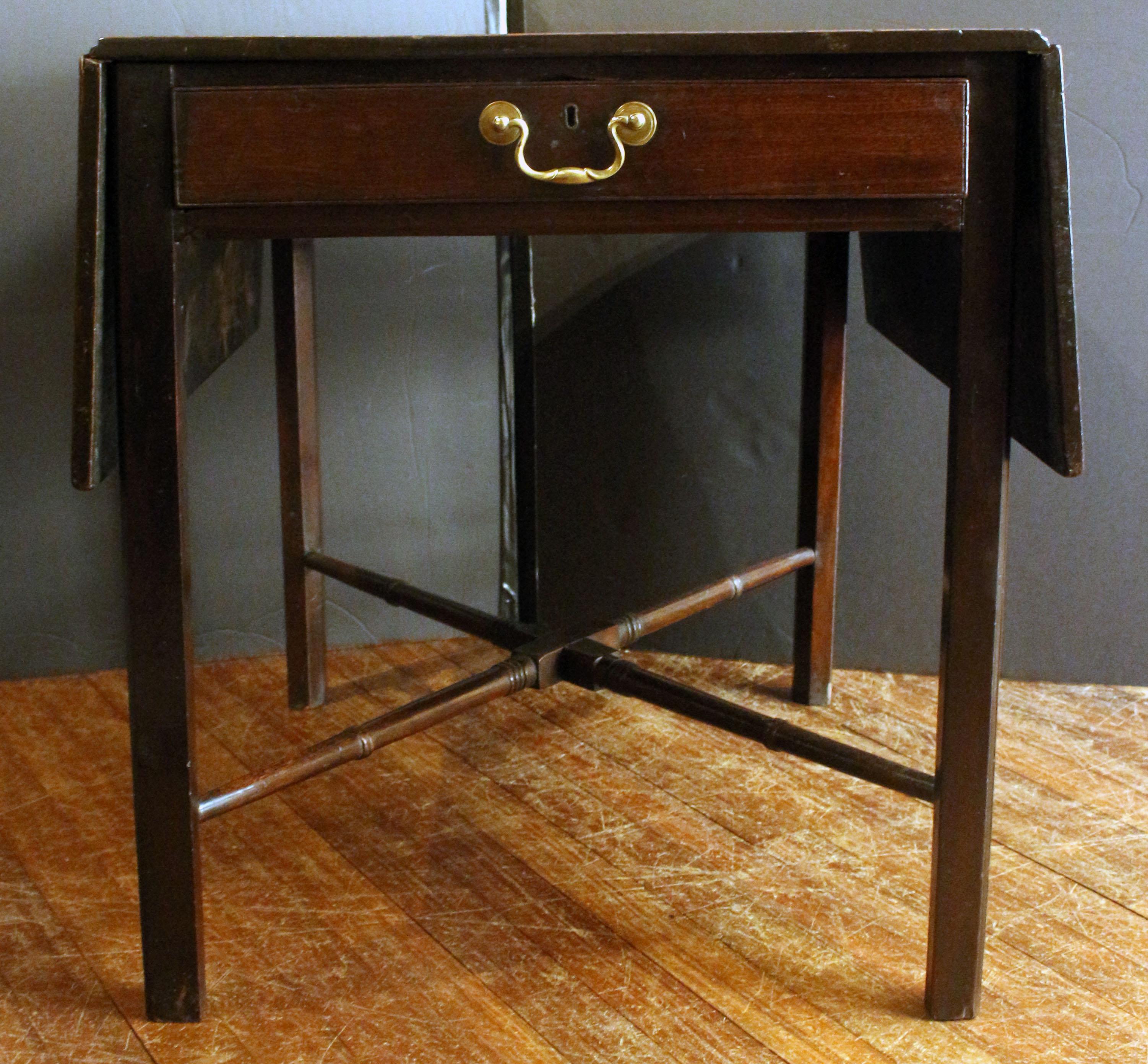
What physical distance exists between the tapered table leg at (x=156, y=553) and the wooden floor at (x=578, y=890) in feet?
0.28

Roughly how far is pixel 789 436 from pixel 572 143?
36.2 inches

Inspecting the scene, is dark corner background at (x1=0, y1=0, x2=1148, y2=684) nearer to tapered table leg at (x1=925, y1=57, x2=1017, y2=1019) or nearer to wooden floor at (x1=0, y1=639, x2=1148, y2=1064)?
wooden floor at (x1=0, y1=639, x2=1148, y2=1064)

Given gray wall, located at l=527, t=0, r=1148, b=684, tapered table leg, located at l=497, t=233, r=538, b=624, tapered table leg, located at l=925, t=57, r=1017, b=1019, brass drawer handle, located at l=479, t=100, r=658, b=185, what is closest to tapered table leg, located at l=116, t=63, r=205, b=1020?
brass drawer handle, located at l=479, t=100, r=658, b=185

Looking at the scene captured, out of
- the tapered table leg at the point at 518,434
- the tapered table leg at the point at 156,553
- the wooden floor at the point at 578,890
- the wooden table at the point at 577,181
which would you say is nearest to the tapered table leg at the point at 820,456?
the wooden floor at the point at 578,890

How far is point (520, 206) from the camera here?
992mm

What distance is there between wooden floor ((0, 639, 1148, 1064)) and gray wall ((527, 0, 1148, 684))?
125 millimetres

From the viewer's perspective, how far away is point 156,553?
1049mm

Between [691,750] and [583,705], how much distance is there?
196 mm

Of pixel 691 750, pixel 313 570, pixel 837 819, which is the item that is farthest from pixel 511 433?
pixel 837 819

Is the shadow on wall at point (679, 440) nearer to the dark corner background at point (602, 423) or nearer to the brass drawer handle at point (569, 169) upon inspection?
the dark corner background at point (602, 423)

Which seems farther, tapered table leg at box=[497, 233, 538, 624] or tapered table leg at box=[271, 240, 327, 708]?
tapered table leg at box=[497, 233, 538, 624]

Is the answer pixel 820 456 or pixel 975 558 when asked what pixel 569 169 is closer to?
pixel 975 558

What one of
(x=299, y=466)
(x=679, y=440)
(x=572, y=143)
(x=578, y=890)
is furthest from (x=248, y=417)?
(x=572, y=143)

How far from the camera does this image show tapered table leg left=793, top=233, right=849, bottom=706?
1637 millimetres
